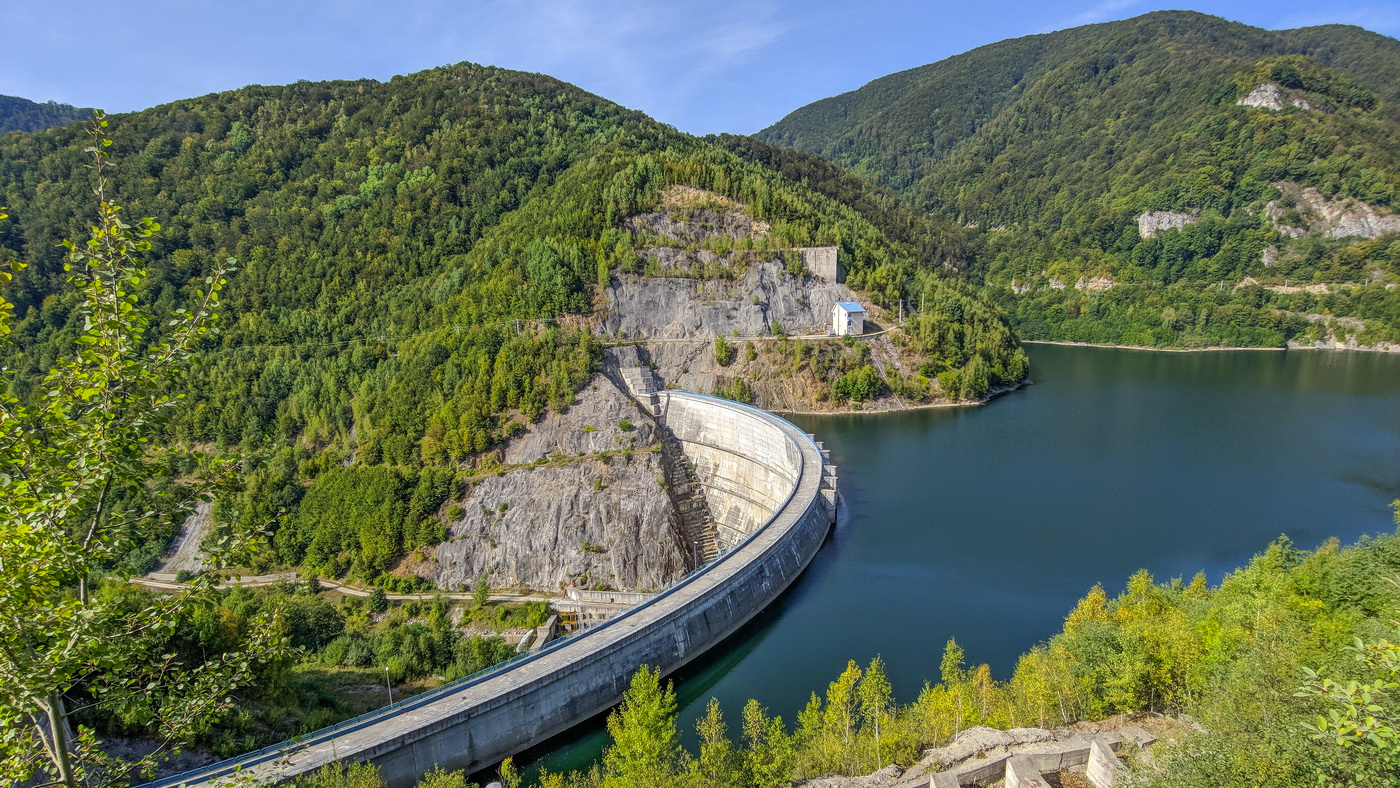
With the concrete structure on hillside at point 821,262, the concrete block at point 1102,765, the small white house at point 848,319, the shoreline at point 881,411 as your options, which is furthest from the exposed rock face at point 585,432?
the concrete block at point 1102,765

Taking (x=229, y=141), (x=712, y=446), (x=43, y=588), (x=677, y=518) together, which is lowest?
(x=677, y=518)

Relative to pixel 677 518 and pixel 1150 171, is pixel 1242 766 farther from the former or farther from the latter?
pixel 1150 171

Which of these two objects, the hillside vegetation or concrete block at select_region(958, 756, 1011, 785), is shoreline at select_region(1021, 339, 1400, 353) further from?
concrete block at select_region(958, 756, 1011, 785)

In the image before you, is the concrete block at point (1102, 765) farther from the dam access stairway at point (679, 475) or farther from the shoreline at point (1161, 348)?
the shoreline at point (1161, 348)

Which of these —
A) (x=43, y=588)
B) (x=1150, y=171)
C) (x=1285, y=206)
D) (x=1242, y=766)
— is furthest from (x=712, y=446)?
(x=1150, y=171)

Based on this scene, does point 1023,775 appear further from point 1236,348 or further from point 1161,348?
point 1236,348
